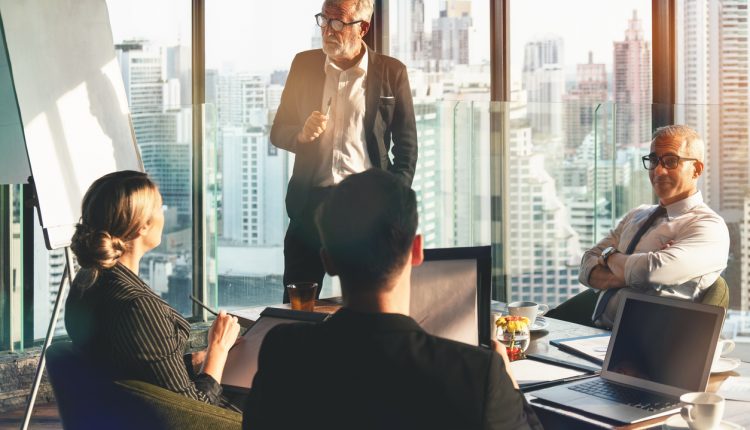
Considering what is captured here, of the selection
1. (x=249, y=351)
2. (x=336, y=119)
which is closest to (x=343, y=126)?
(x=336, y=119)

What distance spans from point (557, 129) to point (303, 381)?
332 cm

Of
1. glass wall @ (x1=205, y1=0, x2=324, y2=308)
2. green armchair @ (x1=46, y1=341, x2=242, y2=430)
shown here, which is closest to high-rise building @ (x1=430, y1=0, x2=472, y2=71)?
glass wall @ (x1=205, y1=0, x2=324, y2=308)

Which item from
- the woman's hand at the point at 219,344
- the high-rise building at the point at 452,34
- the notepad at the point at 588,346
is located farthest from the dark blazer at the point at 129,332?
the high-rise building at the point at 452,34

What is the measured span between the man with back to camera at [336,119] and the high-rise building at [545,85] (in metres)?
1.12

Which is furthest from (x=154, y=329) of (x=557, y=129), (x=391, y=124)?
(x=557, y=129)

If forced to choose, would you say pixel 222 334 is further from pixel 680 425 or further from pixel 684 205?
pixel 684 205

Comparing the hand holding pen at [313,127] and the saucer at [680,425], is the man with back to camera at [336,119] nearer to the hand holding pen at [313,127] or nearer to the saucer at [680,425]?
the hand holding pen at [313,127]

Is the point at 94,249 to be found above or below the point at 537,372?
above

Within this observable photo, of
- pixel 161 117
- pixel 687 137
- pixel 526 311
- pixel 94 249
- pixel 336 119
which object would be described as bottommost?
pixel 526 311

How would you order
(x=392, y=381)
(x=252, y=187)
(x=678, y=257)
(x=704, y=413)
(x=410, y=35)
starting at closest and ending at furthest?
(x=392, y=381)
(x=704, y=413)
(x=678, y=257)
(x=252, y=187)
(x=410, y=35)

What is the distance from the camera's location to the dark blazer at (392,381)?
4.11ft

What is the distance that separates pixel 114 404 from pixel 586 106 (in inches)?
126

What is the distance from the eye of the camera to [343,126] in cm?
348

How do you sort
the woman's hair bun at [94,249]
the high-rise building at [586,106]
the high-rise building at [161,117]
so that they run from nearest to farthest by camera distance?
the woman's hair bun at [94,249]
the high-rise building at [586,106]
the high-rise building at [161,117]
